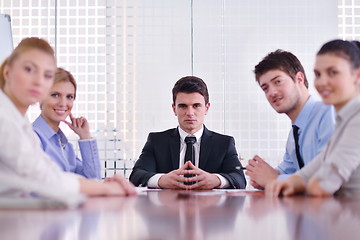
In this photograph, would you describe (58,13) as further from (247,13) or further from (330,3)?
(330,3)

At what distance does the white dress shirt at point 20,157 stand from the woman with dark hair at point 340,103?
69cm

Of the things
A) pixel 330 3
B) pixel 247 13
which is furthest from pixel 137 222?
pixel 330 3

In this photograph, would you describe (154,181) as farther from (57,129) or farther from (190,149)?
(57,129)

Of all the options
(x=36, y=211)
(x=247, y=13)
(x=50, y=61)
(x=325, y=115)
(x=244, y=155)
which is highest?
(x=247, y=13)

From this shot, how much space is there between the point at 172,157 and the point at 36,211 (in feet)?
5.56

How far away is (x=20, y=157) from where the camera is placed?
93 cm

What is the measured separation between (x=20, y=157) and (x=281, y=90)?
3.75 feet

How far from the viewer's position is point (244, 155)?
514 centimetres

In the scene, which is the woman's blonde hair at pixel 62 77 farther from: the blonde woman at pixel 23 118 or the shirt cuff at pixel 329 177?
the shirt cuff at pixel 329 177

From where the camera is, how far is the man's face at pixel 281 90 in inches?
70.1

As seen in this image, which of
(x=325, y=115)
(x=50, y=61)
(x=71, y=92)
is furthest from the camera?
(x=71, y=92)

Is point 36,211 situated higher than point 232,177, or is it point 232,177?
point 36,211

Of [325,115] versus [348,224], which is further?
[325,115]

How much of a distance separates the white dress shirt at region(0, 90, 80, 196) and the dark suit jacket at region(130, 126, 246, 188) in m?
1.46
